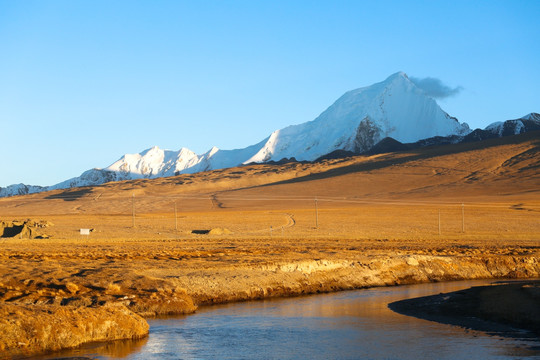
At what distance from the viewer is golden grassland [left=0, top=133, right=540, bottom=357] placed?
17406 mm

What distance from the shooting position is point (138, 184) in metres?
148

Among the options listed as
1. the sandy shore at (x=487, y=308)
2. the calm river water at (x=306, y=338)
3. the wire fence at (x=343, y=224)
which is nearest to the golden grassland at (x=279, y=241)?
the wire fence at (x=343, y=224)

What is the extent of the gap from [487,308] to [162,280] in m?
8.46

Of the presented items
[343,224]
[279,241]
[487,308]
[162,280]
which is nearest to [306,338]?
[487,308]

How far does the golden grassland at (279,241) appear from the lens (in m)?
17.4

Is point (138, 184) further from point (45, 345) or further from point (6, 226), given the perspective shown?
point (45, 345)

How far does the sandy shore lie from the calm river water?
595mm

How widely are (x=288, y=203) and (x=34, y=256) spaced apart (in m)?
69.1

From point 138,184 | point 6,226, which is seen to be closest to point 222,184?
point 138,184

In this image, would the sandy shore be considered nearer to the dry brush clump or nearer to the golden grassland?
the golden grassland

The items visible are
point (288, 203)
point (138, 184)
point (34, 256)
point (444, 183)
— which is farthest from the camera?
point (138, 184)

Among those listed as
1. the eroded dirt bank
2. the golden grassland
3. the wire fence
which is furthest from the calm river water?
the wire fence

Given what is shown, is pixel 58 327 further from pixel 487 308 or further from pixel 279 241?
pixel 279 241

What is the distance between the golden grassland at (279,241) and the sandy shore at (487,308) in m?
4.48
